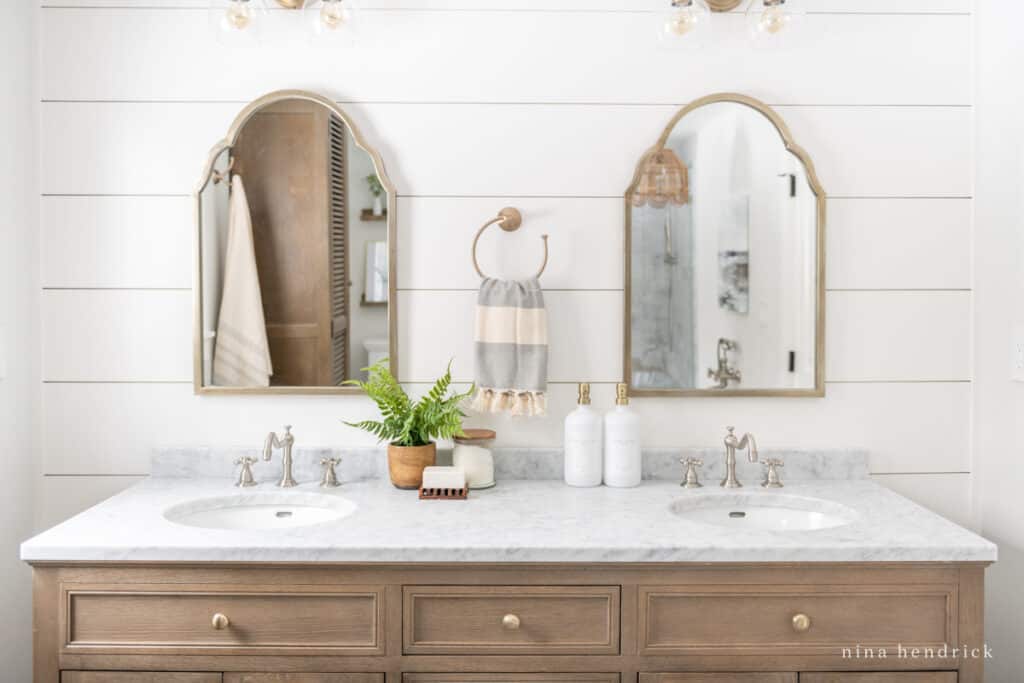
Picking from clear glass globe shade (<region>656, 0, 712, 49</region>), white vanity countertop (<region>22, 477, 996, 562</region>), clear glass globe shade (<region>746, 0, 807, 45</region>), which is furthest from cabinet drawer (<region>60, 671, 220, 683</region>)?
clear glass globe shade (<region>746, 0, 807, 45</region>)

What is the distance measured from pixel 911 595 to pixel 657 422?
693mm

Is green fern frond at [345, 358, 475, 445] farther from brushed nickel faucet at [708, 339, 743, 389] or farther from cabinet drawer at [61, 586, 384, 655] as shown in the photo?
brushed nickel faucet at [708, 339, 743, 389]

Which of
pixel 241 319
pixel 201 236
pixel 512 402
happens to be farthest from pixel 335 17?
pixel 512 402

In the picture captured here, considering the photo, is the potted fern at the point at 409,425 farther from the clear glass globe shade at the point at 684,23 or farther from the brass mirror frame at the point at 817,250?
the clear glass globe shade at the point at 684,23

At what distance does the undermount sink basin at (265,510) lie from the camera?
6.02 feet

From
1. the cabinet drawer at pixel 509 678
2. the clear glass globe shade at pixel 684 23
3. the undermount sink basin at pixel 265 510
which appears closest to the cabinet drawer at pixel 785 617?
the cabinet drawer at pixel 509 678

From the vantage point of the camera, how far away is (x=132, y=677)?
1.53 meters

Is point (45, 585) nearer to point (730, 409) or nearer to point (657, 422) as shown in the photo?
point (657, 422)

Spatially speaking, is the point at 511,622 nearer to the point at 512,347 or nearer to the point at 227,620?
the point at 227,620

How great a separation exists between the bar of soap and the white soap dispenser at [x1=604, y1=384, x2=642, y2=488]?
35cm

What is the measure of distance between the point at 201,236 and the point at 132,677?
99 cm

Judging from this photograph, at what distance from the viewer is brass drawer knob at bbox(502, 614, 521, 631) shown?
1.51 metres

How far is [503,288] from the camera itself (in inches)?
77.2

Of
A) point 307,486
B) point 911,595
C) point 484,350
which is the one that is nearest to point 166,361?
point 307,486
